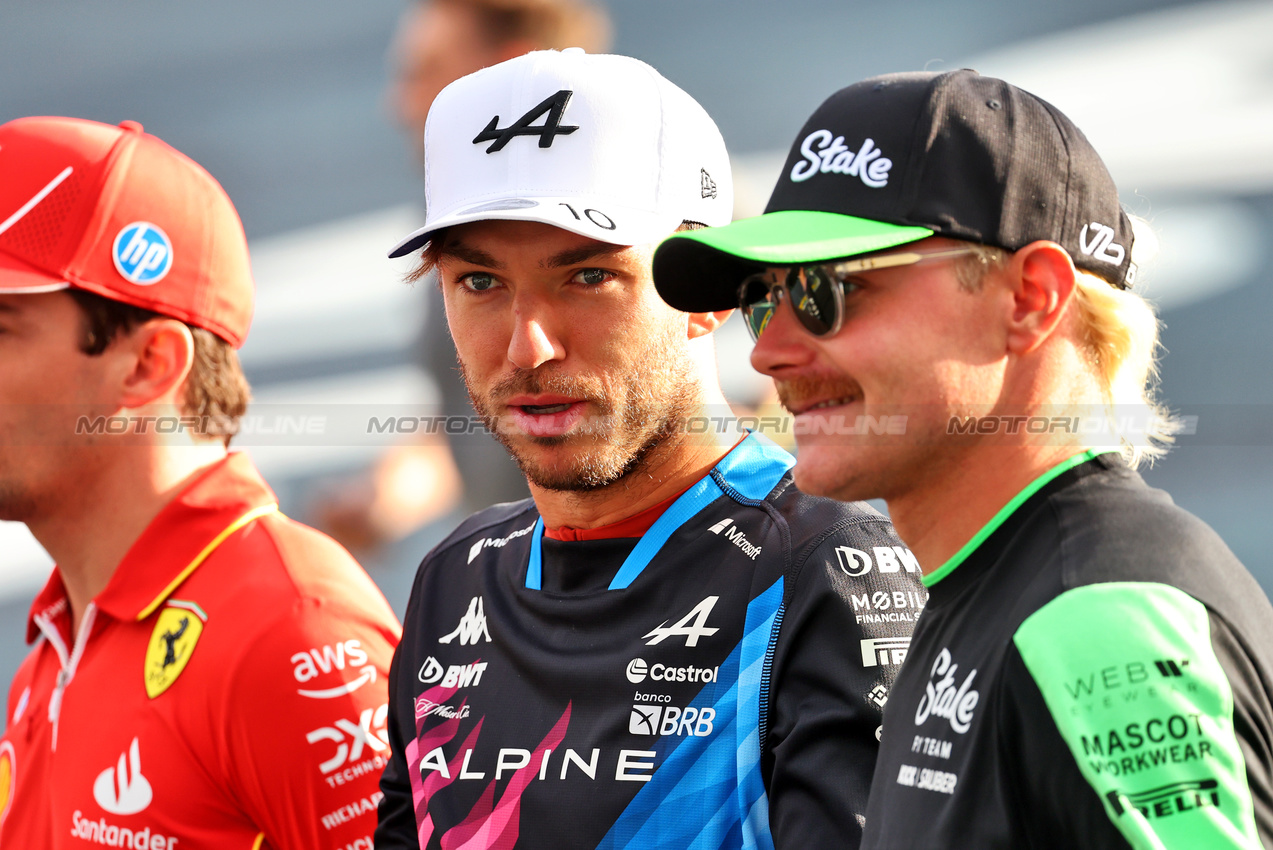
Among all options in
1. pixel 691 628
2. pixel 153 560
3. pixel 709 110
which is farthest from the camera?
pixel 709 110

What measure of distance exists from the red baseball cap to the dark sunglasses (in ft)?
4.45

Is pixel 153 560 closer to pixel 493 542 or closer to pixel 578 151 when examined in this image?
pixel 493 542

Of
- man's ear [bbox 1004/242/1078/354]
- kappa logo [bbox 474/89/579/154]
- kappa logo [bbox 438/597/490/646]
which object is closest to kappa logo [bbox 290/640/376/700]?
kappa logo [bbox 438/597/490/646]

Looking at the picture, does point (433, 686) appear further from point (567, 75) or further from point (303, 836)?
point (567, 75)

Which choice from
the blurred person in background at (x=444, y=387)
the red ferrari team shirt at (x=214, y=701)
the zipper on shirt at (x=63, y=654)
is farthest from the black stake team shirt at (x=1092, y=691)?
the blurred person in background at (x=444, y=387)

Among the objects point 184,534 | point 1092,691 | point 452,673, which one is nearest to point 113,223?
point 184,534

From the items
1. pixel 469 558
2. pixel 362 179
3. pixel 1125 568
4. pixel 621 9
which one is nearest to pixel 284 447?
pixel 362 179

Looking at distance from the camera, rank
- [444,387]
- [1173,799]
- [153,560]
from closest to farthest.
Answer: [1173,799] → [153,560] → [444,387]

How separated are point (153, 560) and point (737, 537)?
1.12 m

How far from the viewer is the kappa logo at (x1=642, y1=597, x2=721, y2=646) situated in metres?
1.54

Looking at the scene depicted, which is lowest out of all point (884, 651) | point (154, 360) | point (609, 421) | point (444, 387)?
point (444, 387)

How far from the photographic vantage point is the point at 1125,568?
1.01 m

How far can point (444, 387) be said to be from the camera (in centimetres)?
361

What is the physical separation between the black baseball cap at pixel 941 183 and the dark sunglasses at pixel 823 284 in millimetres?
21
